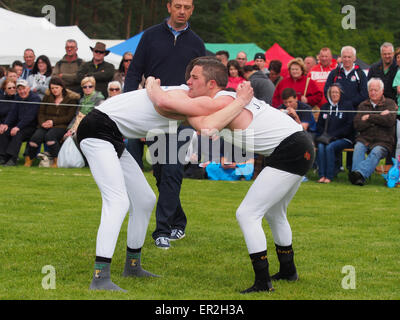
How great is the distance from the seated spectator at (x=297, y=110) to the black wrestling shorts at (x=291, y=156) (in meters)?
7.11

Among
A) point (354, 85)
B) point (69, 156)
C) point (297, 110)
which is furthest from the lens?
point (69, 156)

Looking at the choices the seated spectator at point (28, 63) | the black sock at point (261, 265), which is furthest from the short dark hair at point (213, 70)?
the seated spectator at point (28, 63)

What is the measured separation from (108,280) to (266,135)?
161cm

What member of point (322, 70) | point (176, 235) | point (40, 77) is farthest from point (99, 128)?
point (40, 77)

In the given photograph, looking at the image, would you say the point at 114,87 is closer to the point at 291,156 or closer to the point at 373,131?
the point at 373,131

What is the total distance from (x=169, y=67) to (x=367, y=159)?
5824 mm

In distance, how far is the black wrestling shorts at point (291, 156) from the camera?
208 inches

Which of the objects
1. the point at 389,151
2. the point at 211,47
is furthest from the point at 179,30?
the point at 211,47

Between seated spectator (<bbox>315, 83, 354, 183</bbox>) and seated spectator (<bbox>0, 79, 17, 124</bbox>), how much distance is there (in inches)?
266

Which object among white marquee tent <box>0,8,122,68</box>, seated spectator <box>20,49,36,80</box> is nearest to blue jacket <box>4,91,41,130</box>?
seated spectator <box>20,49,36,80</box>

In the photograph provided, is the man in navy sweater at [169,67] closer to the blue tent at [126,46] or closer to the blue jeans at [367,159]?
the blue jeans at [367,159]

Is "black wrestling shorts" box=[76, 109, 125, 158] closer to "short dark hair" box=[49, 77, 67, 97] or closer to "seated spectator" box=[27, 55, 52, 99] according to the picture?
"short dark hair" box=[49, 77, 67, 97]

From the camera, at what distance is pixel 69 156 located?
14312 millimetres

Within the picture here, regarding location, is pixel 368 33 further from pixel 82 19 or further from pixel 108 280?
pixel 108 280
